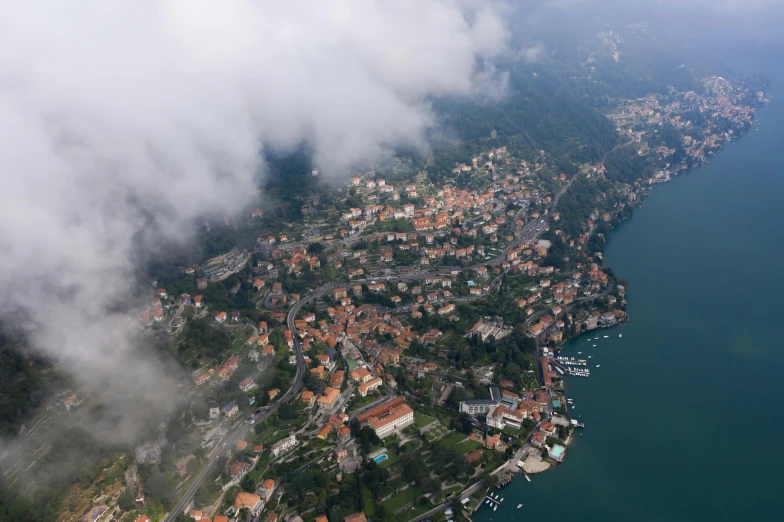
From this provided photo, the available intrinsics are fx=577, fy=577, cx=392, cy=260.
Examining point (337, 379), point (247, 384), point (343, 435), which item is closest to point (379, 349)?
point (337, 379)

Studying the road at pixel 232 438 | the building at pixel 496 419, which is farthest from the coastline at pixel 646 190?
the road at pixel 232 438

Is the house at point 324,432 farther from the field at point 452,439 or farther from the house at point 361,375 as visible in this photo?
the field at point 452,439

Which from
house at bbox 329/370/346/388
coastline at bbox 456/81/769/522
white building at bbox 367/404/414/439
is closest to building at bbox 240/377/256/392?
house at bbox 329/370/346/388

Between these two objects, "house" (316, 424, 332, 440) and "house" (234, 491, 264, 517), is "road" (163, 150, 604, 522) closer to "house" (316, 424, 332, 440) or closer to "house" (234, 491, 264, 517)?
"house" (234, 491, 264, 517)

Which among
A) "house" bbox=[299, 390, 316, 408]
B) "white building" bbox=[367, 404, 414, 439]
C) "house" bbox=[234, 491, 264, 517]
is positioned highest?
"house" bbox=[299, 390, 316, 408]

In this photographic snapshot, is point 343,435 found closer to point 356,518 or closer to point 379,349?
point 356,518

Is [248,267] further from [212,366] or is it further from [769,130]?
[769,130]
